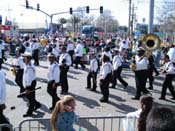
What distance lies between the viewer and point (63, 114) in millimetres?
5539

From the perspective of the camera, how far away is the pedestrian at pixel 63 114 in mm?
5420

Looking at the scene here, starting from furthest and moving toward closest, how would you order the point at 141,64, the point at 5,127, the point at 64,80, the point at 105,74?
the point at 64,80, the point at 141,64, the point at 105,74, the point at 5,127

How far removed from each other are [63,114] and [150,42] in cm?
774

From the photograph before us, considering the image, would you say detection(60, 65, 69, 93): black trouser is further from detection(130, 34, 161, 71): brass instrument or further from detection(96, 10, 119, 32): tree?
detection(96, 10, 119, 32): tree

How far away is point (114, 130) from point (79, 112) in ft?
8.06

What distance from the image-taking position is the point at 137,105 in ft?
37.4

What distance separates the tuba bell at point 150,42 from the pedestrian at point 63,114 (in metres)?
7.34

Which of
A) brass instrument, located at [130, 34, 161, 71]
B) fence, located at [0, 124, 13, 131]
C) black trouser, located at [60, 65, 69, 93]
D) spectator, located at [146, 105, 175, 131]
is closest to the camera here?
spectator, located at [146, 105, 175, 131]

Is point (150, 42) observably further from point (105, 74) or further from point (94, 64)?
point (94, 64)

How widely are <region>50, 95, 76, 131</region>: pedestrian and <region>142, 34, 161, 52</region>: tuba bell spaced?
7.34 m

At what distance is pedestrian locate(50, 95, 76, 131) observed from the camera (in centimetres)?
542

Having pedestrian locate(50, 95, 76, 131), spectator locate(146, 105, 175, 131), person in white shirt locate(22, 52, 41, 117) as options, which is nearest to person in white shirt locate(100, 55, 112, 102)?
person in white shirt locate(22, 52, 41, 117)

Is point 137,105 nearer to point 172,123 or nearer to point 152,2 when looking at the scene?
point 152,2

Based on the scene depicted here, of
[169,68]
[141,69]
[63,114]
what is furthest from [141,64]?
[63,114]
